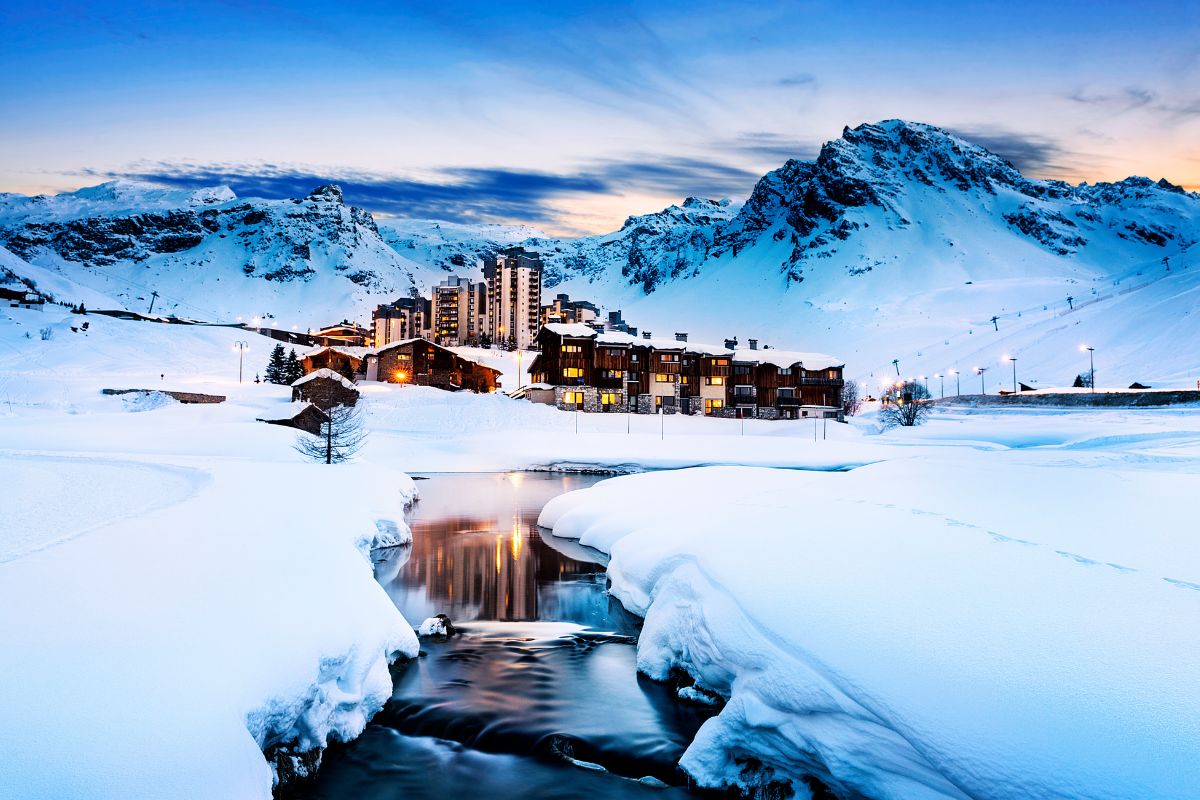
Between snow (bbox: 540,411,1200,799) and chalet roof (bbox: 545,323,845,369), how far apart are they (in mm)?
64779

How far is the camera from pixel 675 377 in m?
85.9

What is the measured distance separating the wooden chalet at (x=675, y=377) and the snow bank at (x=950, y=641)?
65.4 meters

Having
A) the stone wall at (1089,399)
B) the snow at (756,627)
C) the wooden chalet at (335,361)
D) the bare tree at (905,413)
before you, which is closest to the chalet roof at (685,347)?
the bare tree at (905,413)

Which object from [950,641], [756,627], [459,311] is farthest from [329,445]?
[459,311]

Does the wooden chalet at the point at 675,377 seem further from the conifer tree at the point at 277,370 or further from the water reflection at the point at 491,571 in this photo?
the water reflection at the point at 491,571

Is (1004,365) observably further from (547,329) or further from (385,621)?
(385,621)

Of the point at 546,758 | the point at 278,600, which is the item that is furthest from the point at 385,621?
the point at 546,758

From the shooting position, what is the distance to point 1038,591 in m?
9.83

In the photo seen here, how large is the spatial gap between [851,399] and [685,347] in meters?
54.3

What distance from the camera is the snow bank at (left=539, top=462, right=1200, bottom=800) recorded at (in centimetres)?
684

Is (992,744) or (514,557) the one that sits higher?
(992,744)

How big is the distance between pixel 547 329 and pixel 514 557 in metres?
62.1

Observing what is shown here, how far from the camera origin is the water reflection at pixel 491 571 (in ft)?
60.5

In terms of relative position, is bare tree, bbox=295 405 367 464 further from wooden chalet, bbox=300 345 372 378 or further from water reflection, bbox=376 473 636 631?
wooden chalet, bbox=300 345 372 378
